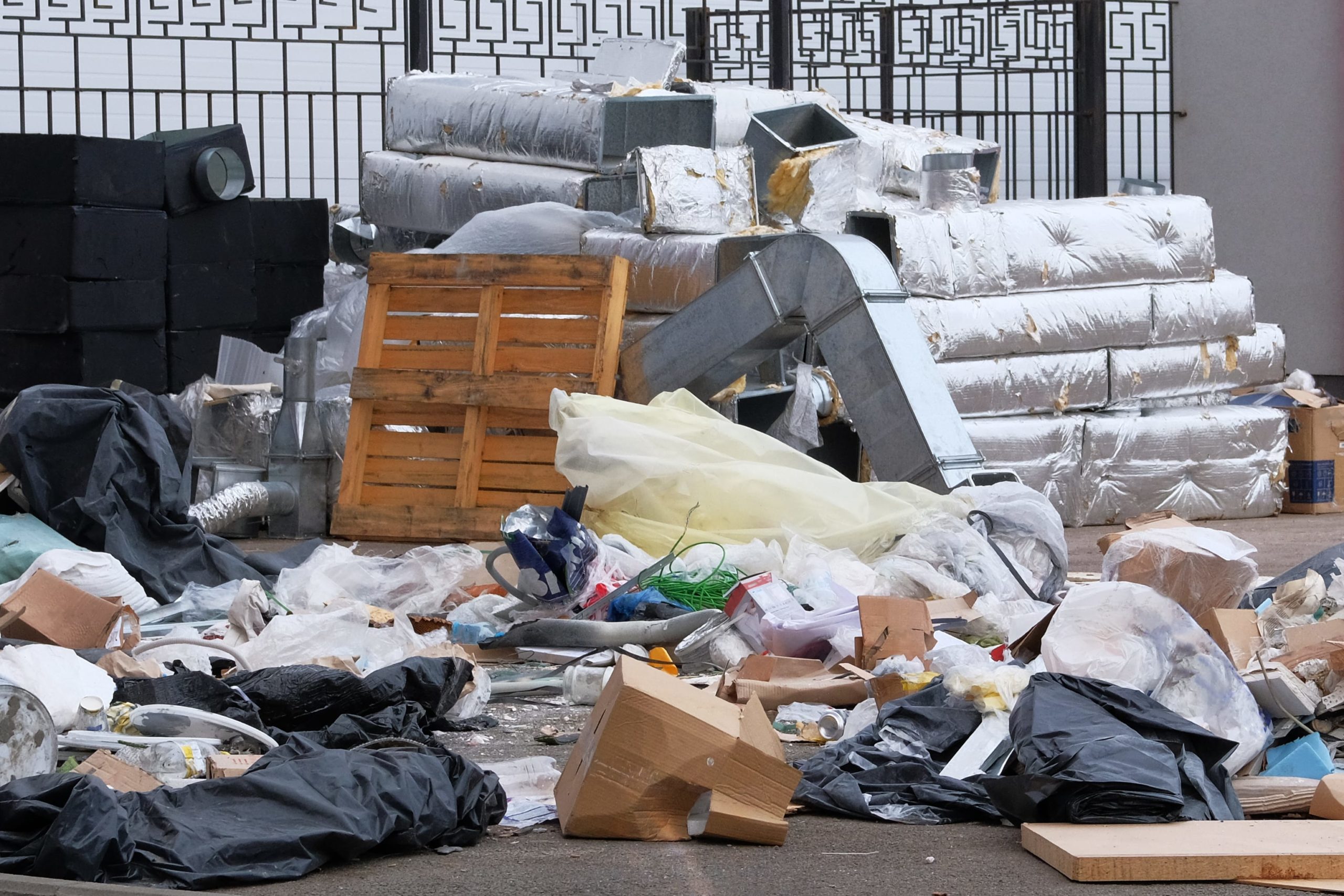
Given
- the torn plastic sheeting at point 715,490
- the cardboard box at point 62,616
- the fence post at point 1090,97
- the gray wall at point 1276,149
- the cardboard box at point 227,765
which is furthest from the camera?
the gray wall at point 1276,149

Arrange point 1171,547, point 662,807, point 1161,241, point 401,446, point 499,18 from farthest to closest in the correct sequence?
point 499,18 < point 1161,241 < point 401,446 < point 1171,547 < point 662,807

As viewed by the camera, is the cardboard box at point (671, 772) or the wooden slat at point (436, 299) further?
the wooden slat at point (436, 299)

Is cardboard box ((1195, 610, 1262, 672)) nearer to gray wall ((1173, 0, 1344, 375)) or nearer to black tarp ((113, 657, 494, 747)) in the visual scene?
black tarp ((113, 657, 494, 747))

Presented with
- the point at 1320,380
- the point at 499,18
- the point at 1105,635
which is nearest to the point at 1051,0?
the point at 1320,380

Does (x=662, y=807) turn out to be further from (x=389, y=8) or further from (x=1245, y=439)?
(x=389, y=8)

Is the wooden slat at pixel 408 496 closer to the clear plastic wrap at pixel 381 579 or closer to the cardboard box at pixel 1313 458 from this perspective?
the clear plastic wrap at pixel 381 579

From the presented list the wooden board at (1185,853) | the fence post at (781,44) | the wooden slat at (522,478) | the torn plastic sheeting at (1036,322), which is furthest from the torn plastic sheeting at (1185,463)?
the wooden board at (1185,853)

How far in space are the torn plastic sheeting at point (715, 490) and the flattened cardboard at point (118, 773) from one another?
273 cm

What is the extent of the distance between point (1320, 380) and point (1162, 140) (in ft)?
8.37

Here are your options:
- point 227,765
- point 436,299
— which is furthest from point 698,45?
point 227,765

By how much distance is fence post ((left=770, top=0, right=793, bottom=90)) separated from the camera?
35.8 feet

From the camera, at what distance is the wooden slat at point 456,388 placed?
685 centimetres

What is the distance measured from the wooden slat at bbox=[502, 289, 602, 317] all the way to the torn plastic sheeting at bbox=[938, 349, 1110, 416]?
160cm

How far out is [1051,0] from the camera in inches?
452
